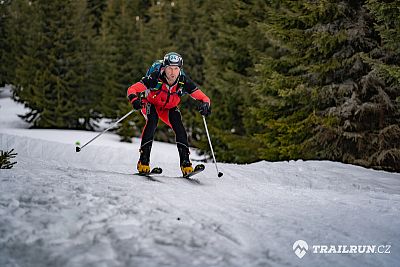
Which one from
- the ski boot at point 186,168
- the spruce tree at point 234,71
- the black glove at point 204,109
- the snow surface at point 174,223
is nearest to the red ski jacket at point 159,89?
the black glove at point 204,109

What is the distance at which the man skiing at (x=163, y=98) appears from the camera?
6867 mm

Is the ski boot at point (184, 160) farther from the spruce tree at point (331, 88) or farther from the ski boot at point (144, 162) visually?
the spruce tree at point (331, 88)

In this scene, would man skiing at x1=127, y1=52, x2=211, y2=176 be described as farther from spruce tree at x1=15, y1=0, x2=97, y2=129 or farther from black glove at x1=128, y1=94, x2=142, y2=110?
spruce tree at x1=15, y1=0, x2=97, y2=129

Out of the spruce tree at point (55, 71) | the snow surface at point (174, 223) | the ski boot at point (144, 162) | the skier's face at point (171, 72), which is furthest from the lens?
the spruce tree at point (55, 71)

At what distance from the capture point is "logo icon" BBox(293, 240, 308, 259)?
3.44 m

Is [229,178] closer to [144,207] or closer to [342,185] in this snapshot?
[342,185]

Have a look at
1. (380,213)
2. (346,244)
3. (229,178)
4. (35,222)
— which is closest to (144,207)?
(35,222)

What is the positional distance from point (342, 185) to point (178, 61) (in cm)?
415

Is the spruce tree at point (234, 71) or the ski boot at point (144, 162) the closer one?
the ski boot at point (144, 162)

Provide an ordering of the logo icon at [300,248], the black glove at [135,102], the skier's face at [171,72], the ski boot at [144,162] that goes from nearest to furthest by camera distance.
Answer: the logo icon at [300,248] < the black glove at [135,102] < the skier's face at [171,72] < the ski boot at [144,162]

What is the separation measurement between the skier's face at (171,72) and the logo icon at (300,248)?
4.13m

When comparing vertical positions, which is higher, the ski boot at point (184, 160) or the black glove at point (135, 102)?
the black glove at point (135, 102)

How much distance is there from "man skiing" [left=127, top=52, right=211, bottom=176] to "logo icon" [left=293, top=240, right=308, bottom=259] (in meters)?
3.67

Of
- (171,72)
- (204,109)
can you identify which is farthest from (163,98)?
(204,109)
